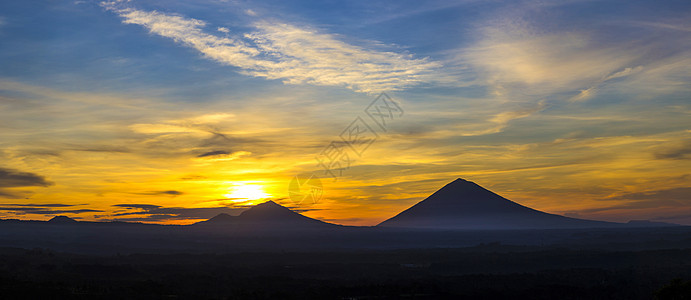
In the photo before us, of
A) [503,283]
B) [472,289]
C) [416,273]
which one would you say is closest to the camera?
[472,289]

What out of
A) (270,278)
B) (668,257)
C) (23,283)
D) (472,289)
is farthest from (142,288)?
(668,257)

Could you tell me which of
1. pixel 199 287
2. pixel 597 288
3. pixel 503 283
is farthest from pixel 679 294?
pixel 199 287

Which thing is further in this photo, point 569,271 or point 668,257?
point 668,257

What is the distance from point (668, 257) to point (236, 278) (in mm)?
77249

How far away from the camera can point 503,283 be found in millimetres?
66500

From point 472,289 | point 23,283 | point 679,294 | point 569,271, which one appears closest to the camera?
point 679,294

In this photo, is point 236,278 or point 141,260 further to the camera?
point 141,260

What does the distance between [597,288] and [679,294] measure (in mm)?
23622

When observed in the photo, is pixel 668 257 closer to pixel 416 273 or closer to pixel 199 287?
pixel 416 273

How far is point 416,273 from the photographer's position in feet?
271

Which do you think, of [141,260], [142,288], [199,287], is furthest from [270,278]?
[141,260]

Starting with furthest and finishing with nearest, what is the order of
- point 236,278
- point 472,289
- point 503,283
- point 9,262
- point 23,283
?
point 9,262
point 236,278
point 503,283
point 472,289
point 23,283

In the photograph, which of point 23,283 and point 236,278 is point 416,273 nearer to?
point 236,278

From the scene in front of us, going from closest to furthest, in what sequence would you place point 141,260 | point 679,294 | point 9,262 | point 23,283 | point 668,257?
point 679,294, point 23,283, point 9,262, point 668,257, point 141,260
